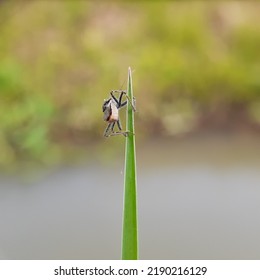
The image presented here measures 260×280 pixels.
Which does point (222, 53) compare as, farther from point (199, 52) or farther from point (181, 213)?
point (181, 213)

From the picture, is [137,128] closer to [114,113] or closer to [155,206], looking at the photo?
[155,206]

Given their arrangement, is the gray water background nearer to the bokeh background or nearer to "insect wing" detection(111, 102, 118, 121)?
the bokeh background

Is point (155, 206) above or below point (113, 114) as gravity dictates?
above

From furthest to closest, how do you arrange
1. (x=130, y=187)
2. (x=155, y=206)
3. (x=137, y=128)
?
(x=137, y=128) < (x=155, y=206) < (x=130, y=187)

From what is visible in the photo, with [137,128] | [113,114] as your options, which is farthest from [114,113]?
[137,128]

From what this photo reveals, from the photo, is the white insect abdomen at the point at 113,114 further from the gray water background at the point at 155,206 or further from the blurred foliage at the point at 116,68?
the blurred foliage at the point at 116,68

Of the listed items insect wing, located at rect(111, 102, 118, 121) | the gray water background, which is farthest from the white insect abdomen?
the gray water background
